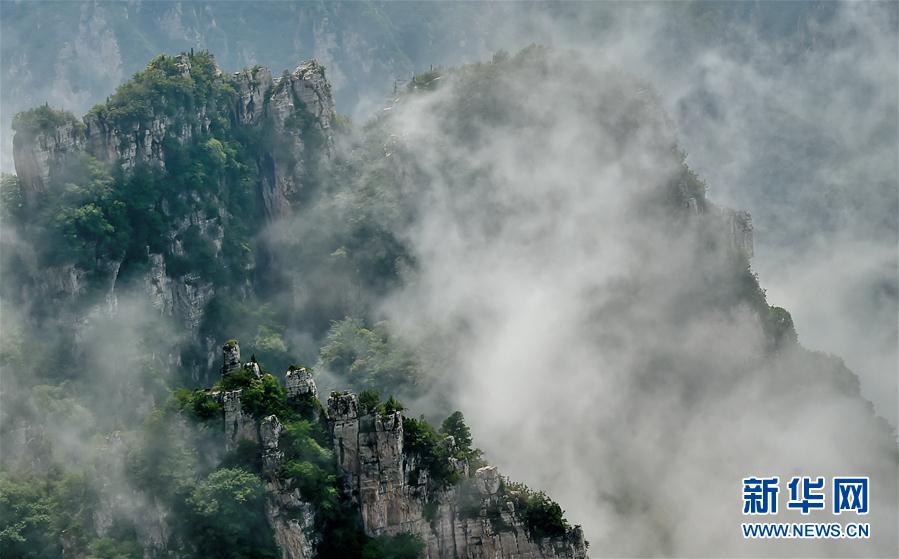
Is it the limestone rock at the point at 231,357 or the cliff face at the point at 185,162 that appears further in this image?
the cliff face at the point at 185,162

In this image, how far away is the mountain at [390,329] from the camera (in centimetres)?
8512

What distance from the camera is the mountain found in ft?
279

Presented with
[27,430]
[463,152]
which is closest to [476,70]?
[463,152]

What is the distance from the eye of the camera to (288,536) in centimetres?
8356

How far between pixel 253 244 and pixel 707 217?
39.6 m

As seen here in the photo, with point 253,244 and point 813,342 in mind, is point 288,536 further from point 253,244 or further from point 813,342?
point 813,342

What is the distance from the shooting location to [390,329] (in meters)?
112

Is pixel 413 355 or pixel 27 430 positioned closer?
pixel 27 430

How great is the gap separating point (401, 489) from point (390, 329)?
28040 millimetres

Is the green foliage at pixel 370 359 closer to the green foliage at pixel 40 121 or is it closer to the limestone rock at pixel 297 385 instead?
the limestone rock at pixel 297 385

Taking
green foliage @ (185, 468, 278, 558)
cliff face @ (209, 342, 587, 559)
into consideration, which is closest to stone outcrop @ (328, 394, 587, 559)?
cliff face @ (209, 342, 587, 559)

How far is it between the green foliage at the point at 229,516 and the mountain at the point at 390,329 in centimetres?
16

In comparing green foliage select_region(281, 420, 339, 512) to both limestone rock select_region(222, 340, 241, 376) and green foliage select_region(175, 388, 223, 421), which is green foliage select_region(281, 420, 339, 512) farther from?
limestone rock select_region(222, 340, 241, 376)

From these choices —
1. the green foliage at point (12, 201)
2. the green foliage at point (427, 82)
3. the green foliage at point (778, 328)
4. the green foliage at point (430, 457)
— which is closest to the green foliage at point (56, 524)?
the green foliage at point (430, 457)
